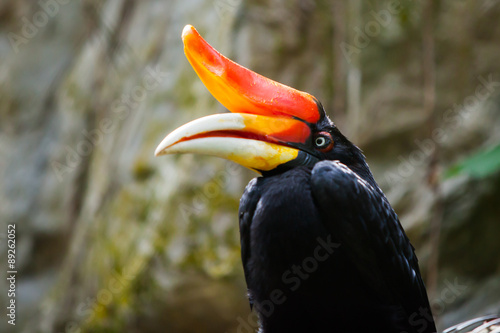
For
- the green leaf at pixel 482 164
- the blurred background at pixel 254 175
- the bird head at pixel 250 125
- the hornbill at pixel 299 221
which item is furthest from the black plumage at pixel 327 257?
the blurred background at pixel 254 175

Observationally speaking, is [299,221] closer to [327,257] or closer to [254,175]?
[327,257]

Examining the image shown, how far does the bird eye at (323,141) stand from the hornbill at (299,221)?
0.16 feet

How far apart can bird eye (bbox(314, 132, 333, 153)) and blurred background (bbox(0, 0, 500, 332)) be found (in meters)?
1.65

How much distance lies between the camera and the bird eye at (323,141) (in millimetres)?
2408

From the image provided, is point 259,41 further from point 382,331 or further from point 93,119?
point 382,331

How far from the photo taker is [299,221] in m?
2.14

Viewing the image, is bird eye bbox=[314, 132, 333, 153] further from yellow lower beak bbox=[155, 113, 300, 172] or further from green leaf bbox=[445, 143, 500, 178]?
green leaf bbox=[445, 143, 500, 178]

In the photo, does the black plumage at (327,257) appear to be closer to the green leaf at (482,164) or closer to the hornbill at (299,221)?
the hornbill at (299,221)

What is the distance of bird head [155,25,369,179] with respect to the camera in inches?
84.4

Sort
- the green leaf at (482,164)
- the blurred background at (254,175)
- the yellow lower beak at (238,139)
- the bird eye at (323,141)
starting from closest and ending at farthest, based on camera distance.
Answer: the yellow lower beak at (238,139)
the bird eye at (323,141)
the green leaf at (482,164)
the blurred background at (254,175)

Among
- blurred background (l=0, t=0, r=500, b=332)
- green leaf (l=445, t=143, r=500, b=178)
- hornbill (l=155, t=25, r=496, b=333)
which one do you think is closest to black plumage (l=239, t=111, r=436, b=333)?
hornbill (l=155, t=25, r=496, b=333)

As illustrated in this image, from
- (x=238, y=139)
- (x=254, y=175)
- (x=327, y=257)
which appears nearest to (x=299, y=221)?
(x=327, y=257)

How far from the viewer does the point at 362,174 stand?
2477 mm

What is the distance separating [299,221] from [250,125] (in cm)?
45
